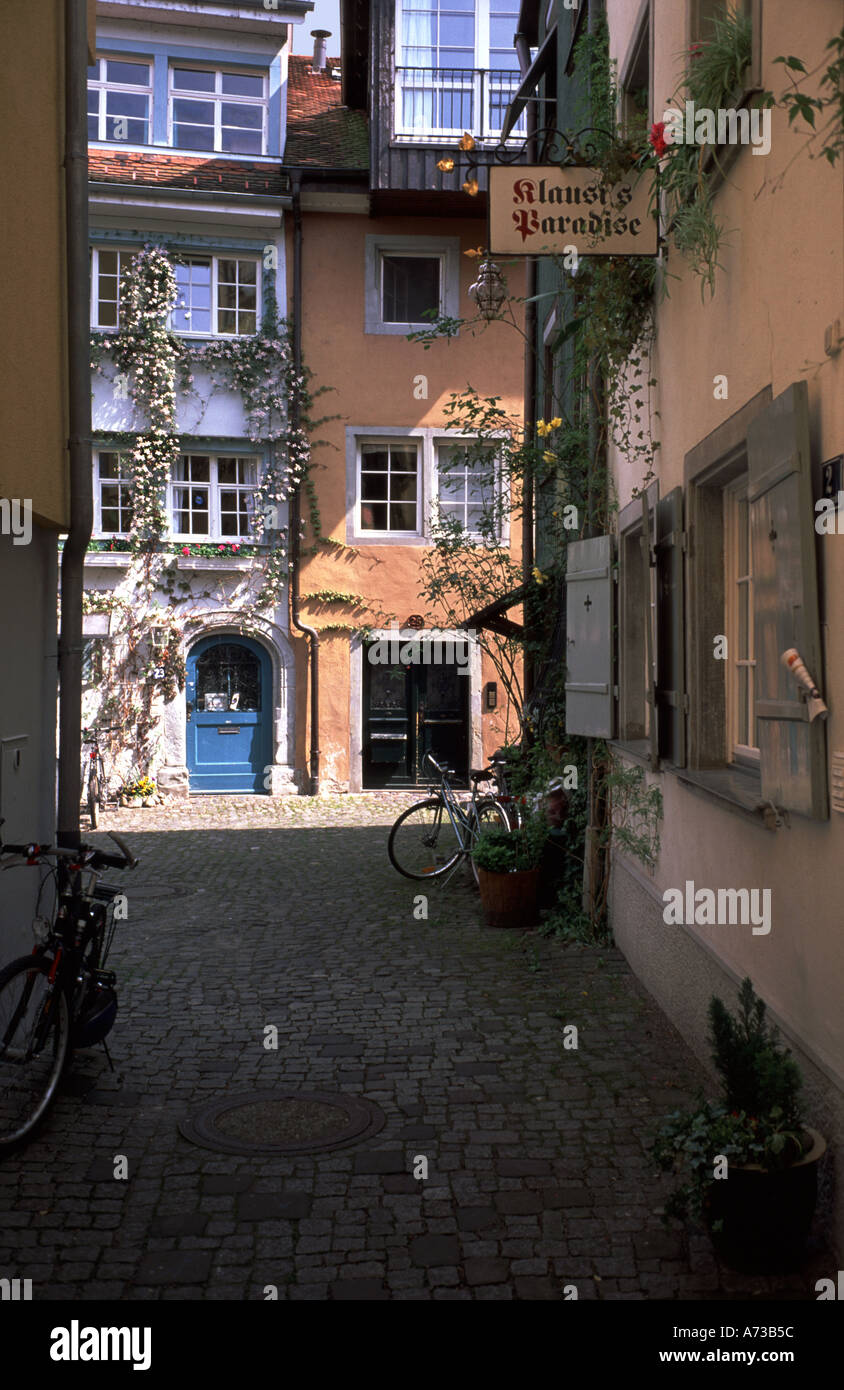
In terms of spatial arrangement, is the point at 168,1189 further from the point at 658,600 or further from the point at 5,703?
the point at 658,600

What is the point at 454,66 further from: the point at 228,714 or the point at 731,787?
the point at 731,787

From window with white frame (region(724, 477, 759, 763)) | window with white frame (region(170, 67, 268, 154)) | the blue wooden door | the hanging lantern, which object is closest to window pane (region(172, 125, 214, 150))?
window with white frame (region(170, 67, 268, 154))

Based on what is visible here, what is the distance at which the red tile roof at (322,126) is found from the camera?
735 inches

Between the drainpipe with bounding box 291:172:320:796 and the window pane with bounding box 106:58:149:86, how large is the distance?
287 centimetres

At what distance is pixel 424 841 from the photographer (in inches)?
430

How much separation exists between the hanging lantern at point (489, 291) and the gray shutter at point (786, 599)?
662 centimetres

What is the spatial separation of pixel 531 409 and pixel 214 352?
6.64 m

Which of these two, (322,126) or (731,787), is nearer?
(731,787)

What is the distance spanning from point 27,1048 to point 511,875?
15.2 feet

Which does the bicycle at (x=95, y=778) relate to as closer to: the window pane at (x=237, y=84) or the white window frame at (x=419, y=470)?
the white window frame at (x=419, y=470)

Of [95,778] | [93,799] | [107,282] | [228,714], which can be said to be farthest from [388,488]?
[93,799]

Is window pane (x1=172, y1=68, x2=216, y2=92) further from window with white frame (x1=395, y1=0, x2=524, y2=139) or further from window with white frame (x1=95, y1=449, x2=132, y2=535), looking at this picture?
window with white frame (x1=95, y1=449, x2=132, y2=535)

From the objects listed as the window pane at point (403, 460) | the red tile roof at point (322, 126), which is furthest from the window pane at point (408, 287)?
the window pane at point (403, 460)

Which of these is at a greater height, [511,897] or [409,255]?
[409,255]
